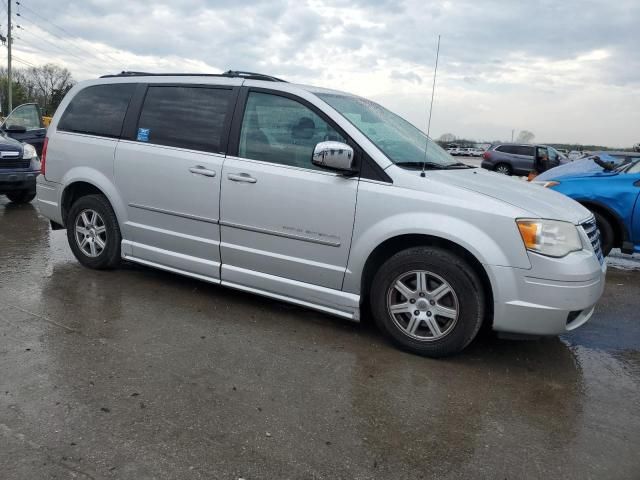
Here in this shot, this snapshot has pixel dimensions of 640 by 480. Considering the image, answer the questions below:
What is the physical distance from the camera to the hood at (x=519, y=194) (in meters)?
3.62

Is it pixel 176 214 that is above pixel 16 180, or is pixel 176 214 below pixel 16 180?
above

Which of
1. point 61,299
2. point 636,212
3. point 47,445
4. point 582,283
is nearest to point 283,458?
point 47,445

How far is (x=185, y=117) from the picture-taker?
4.77 meters

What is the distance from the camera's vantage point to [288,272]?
13.8ft

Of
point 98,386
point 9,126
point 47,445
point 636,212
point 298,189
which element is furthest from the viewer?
point 9,126

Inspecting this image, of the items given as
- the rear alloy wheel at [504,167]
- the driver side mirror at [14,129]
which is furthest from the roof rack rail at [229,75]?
the rear alloy wheel at [504,167]

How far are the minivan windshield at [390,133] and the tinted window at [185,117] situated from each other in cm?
89

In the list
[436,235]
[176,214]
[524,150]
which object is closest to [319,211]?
[436,235]

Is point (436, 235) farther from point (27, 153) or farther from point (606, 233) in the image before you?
point (27, 153)

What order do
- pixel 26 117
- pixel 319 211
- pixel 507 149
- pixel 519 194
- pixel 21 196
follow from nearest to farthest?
pixel 519 194 < pixel 319 211 < pixel 21 196 < pixel 26 117 < pixel 507 149

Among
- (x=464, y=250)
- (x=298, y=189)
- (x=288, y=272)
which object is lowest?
(x=288, y=272)

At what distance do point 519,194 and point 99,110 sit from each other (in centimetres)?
390

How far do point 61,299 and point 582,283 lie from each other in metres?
3.97

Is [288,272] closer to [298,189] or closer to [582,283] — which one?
[298,189]
